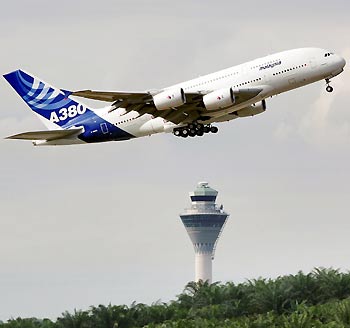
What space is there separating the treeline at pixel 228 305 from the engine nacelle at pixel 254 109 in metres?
17.9

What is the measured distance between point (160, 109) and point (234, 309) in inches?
1209

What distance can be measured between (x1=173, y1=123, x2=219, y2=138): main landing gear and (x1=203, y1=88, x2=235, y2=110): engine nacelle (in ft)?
18.9

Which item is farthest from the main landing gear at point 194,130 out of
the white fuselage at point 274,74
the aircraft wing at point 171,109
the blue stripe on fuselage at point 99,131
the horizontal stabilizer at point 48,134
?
the horizontal stabilizer at point 48,134

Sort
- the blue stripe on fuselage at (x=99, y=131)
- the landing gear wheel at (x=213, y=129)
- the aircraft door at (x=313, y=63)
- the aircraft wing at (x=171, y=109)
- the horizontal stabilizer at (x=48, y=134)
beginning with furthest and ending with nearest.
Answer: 1. the landing gear wheel at (x=213, y=129)
2. the blue stripe on fuselage at (x=99, y=131)
3. the horizontal stabilizer at (x=48, y=134)
4. the aircraft door at (x=313, y=63)
5. the aircraft wing at (x=171, y=109)

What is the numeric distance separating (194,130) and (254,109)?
515 cm

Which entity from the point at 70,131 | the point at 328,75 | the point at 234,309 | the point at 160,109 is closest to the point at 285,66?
the point at 328,75

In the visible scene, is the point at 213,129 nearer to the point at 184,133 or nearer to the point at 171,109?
the point at 184,133

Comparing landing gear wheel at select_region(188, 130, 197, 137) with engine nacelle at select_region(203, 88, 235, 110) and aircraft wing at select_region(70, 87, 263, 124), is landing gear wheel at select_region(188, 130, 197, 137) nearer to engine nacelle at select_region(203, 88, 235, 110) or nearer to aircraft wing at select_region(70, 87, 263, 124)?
aircraft wing at select_region(70, 87, 263, 124)

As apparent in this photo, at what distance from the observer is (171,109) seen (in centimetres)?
10388

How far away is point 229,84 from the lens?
335ft

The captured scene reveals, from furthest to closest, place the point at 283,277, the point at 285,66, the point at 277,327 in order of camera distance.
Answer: the point at 283,277, the point at 277,327, the point at 285,66

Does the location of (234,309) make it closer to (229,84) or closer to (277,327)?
(277,327)

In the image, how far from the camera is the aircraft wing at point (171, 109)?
9994 centimetres

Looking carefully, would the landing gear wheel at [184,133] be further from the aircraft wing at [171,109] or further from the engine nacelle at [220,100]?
the engine nacelle at [220,100]
